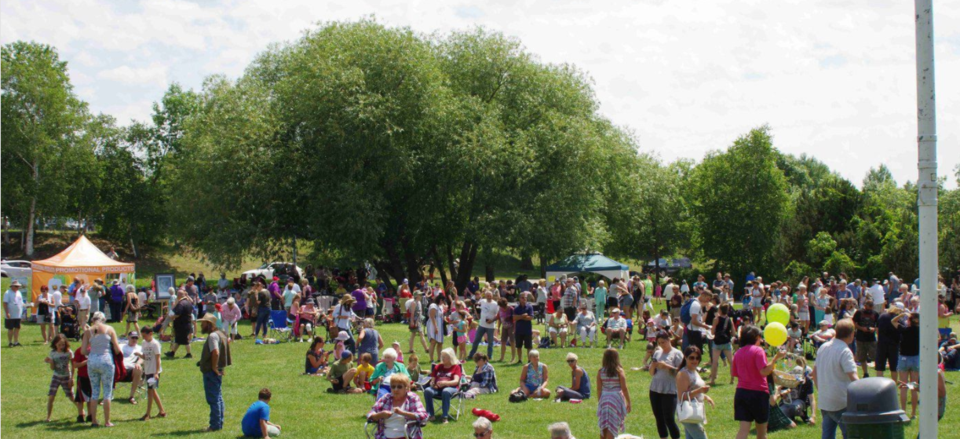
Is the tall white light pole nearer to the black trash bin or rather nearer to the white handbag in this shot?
the black trash bin

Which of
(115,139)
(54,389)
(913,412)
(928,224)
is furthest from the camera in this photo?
(115,139)

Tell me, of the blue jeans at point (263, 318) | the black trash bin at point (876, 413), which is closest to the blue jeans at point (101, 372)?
the blue jeans at point (263, 318)

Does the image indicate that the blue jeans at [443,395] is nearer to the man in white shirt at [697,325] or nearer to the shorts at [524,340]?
the man in white shirt at [697,325]

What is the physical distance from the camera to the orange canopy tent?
24000 millimetres

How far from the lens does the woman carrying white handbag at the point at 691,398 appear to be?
806cm

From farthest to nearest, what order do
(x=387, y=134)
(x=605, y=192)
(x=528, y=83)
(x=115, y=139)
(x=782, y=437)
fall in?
1. (x=115, y=139)
2. (x=605, y=192)
3. (x=528, y=83)
4. (x=387, y=134)
5. (x=782, y=437)

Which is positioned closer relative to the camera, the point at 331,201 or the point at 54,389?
the point at 54,389

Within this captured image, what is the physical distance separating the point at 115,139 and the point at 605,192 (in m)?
36.6

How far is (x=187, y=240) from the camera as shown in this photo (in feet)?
142

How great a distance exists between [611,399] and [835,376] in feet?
7.41

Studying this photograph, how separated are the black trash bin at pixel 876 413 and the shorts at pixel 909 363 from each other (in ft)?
22.6

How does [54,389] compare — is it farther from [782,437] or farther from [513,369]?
[782,437]

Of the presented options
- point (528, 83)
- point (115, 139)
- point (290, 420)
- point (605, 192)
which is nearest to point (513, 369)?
point (290, 420)

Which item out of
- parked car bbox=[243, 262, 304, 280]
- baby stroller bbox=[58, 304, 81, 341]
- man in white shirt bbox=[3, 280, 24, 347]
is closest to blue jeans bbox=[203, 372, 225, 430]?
man in white shirt bbox=[3, 280, 24, 347]
